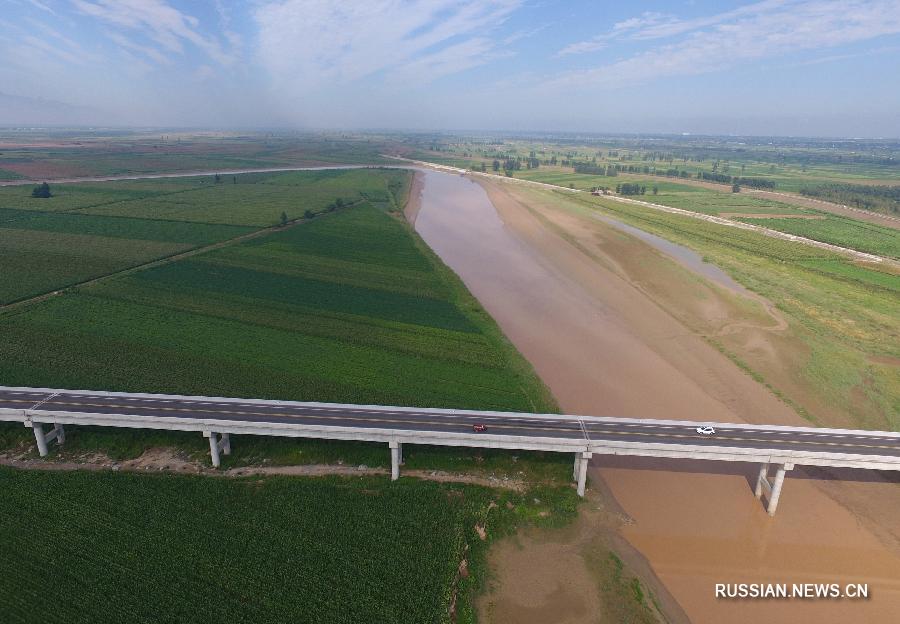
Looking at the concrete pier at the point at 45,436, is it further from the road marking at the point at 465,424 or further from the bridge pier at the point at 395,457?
the bridge pier at the point at 395,457

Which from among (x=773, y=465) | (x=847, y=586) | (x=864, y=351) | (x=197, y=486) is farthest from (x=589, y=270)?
(x=197, y=486)

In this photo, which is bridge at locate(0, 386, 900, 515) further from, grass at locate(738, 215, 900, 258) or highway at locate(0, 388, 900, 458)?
grass at locate(738, 215, 900, 258)

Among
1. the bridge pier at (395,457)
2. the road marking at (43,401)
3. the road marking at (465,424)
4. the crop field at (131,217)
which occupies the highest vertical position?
the crop field at (131,217)

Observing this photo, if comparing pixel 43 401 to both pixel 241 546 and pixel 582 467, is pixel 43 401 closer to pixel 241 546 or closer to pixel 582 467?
pixel 241 546

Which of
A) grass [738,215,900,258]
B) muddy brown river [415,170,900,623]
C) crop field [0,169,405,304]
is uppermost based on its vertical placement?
crop field [0,169,405,304]

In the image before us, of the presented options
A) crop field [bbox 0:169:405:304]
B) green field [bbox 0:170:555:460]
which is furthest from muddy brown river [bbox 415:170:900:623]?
crop field [bbox 0:169:405:304]

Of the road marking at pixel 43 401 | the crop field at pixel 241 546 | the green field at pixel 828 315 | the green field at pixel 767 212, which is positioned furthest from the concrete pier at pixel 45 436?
the green field at pixel 767 212

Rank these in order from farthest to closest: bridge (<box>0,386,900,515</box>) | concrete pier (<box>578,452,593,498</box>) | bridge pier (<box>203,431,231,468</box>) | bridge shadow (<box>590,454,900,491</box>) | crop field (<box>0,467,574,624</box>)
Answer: bridge shadow (<box>590,454,900,491</box>) < bridge pier (<box>203,431,231,468</box>) < concrete pier (<box>578,452,593,498</box>) < bridge (<box>0,386,900,515</box>) < crop field (<box>0,467,574,624</box>)

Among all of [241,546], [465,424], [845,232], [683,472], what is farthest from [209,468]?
[845,232]
